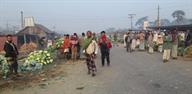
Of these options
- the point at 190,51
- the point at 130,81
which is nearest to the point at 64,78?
the point at 130,81

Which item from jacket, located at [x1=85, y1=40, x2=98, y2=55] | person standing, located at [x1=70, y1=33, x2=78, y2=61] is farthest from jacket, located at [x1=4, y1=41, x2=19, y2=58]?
person standing, located at [x1=70, y1=33, x2=78, y2=61]

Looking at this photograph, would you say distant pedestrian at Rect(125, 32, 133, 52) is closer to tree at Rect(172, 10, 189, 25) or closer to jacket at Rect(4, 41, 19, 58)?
jacket at Rect(4, 41, 19, 58)

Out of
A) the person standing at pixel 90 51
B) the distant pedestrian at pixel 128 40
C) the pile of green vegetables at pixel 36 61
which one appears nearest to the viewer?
the person standing at pixel 90 51

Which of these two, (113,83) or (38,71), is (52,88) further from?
(38,71)

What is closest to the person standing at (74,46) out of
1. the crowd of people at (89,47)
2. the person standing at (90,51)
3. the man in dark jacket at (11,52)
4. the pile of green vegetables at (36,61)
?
the crowd of people at (89,47)

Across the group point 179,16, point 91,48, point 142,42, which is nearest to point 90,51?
point 91,48

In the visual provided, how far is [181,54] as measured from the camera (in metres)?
20.8

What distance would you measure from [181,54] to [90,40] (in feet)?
31.4

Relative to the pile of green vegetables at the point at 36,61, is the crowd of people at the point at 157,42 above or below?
above

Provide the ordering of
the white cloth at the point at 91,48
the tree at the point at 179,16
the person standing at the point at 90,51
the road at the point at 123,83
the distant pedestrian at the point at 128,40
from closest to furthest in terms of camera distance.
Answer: the road at the point at 123,83, the person standing at the point at 90,51, the white cloth at the point at 91,48, the distant pedestrian at the point at 128,40, the tree at the point at 179,16

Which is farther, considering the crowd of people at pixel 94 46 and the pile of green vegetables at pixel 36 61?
Answer: the pile of green vegetables at pixel 36 61

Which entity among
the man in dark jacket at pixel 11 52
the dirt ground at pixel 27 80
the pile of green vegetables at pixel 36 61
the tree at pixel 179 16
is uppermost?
the tree at pixel 179 16

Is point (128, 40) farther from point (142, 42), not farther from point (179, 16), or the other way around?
point (179, 16)

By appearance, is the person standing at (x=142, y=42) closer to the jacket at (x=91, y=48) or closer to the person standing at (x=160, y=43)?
the person standing at (x=160, y=43)
